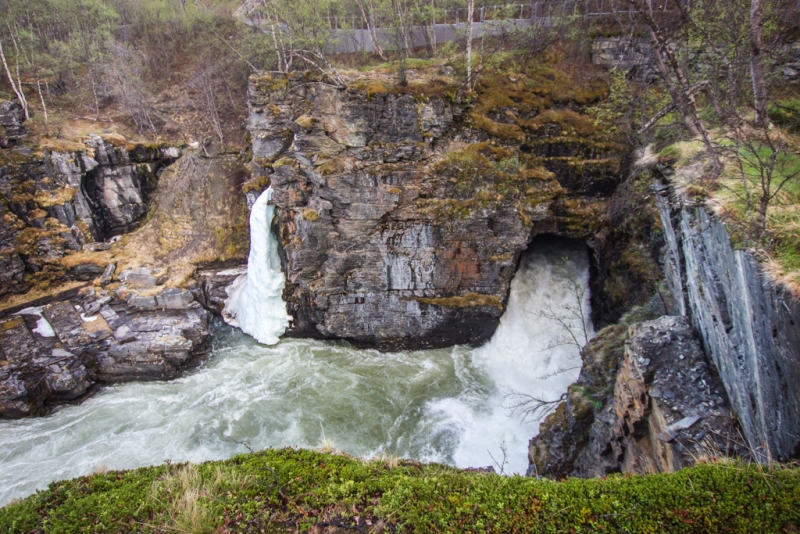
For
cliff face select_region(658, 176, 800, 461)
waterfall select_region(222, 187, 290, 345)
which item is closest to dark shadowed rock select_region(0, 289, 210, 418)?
waterfall select_region(222, 187, 290, 345)

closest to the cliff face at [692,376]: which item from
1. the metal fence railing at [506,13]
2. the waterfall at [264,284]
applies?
the waterfall at [264,284]

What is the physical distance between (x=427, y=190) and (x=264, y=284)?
24.7 feet

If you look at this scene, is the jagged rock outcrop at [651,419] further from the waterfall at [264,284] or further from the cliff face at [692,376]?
the waterfall at [264,284]

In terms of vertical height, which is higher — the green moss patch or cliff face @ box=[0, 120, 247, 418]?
cliff face @ box=[0, 120, 247, 418]

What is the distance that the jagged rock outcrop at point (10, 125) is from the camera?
1692 cm

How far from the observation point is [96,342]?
14.4 meters

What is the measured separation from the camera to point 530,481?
4.49 metres

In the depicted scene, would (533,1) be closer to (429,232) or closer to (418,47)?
(418,47)

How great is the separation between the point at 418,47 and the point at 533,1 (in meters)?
5.85

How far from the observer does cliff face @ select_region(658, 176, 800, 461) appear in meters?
4.26

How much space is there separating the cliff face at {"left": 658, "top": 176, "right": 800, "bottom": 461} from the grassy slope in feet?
2.94

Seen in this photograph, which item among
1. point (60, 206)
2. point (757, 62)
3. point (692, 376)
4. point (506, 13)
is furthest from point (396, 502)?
point (506, 13)

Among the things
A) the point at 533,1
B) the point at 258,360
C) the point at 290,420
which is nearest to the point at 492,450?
the point at 290,420

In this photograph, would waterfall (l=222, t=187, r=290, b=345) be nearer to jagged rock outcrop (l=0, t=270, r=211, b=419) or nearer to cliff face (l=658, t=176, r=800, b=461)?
jagged rock outcrop (l=0, t=270, r=211, b=419)
